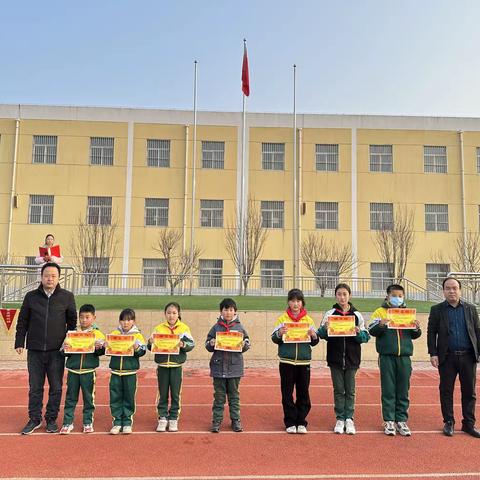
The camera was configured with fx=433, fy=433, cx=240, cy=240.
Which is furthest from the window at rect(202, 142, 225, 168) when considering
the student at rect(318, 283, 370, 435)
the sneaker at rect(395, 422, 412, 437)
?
the sneaker at rect(395, 422, 412, 437)

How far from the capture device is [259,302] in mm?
16047

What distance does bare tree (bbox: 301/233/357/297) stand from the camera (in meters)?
26.0

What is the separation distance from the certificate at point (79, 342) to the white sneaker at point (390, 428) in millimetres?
4118

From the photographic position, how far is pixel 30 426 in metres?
5.83

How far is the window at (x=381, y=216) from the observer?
89.4 feet

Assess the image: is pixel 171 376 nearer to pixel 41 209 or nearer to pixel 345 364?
pixel 345 364

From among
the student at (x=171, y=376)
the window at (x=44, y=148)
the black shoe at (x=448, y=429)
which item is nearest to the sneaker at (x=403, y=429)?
the black shoe at (x=448, y=429)

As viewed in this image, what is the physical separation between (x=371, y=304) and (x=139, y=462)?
44.3 ft

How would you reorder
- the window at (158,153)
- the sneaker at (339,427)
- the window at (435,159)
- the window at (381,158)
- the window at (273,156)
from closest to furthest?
the sneaker at (339,427), the window at (158,153), the window at (273,156), the window at (381,158), the window at (435,159)

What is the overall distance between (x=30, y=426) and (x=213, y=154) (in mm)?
23330

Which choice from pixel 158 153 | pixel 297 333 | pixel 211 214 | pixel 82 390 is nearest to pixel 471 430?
pixel 297 333

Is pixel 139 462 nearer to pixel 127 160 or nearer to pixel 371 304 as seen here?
pixel 371 304

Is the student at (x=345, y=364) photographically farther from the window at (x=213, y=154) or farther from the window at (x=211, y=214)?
the window at (x=213, y=154)

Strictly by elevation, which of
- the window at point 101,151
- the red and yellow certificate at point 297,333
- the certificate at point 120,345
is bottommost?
the certificate at point 120,345
